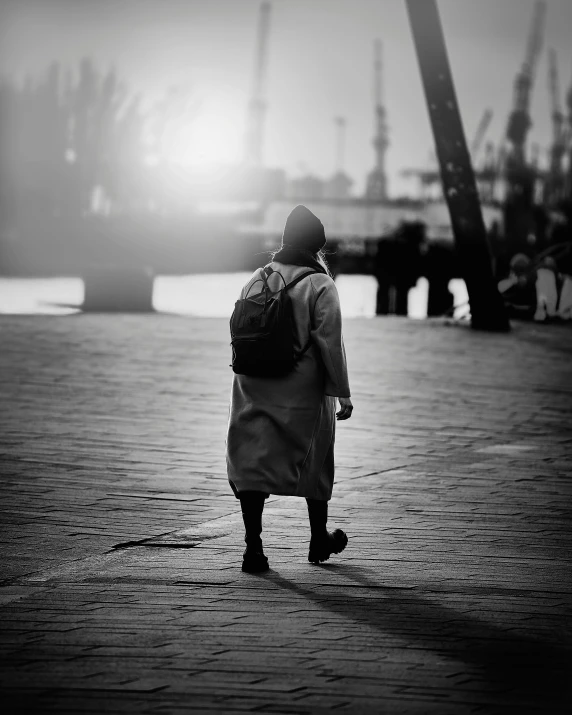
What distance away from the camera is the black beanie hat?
5.55 meters

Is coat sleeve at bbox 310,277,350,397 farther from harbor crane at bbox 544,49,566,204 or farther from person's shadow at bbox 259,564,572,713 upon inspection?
harbor crane at bbox 544,49,566,204

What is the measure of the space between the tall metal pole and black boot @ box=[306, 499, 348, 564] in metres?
13.2

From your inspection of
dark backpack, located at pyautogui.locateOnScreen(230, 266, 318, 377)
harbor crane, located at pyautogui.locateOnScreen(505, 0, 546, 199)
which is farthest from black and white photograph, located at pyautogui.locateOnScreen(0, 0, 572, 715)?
harbor crane, located at pyautogui.locateOnScreen(505, 0, 546, 199)

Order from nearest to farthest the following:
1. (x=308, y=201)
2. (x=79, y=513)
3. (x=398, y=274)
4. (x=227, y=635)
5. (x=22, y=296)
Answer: (x=227, y=635), (x=79, y=513), (x=398, y=274), (x=22, y=296), (x=308, y=201)

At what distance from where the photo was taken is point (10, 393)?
11055mm

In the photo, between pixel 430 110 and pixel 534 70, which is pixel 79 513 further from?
pixel 534 70

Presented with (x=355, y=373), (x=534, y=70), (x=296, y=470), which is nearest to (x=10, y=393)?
(x=355, y=373)

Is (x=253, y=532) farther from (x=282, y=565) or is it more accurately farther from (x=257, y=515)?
(x=282, y=565)

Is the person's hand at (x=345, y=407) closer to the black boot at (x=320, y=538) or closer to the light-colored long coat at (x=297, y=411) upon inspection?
the light-colored long coat at (x=297, y=411)

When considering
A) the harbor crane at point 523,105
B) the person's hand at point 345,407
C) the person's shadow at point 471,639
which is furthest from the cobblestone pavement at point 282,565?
the harbor crane at point 523,105

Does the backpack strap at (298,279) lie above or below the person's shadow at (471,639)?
above

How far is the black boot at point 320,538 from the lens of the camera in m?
5.49

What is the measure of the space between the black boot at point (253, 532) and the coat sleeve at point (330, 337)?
53 cm

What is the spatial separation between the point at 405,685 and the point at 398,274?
65.8ft
